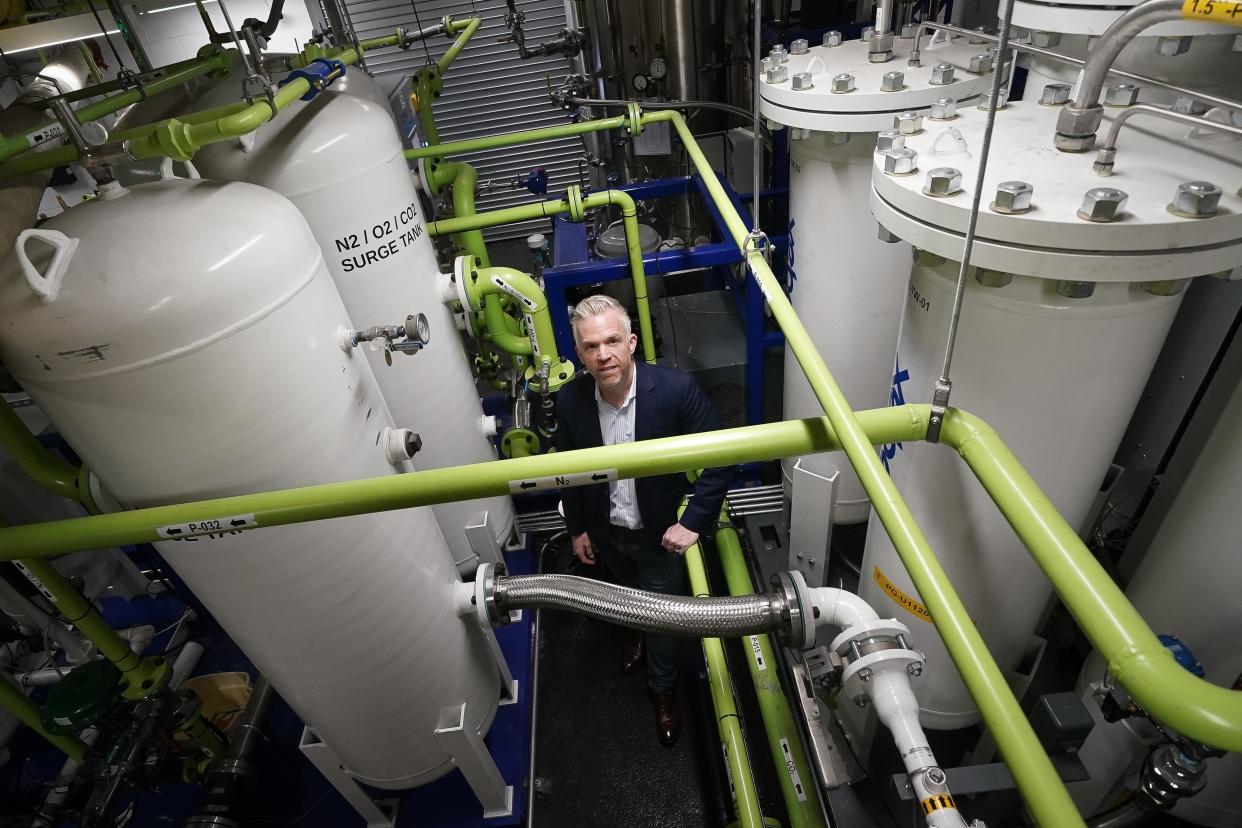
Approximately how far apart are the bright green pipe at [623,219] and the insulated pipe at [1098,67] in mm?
1595

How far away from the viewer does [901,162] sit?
3.71 ft

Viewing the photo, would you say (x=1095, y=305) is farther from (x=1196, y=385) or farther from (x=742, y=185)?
(x=742, y=185)

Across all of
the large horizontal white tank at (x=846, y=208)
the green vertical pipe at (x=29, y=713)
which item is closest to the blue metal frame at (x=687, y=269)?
the large horizontal white tank at (x=846, y=208)

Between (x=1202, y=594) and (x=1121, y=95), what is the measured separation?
97 centimetres

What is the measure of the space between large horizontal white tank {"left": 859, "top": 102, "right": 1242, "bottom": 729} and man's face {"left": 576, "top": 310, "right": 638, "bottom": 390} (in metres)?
0.79

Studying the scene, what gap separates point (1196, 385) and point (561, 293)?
1940 millimetres

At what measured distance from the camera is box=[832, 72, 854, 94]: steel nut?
5.49 feet

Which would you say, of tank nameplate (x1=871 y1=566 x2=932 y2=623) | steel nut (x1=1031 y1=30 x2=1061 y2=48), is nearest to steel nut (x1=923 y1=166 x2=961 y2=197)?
steel nut (x1=1031 y1=30 x2=1061 y2=48)

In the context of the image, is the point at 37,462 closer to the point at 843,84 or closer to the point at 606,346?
the point at 606,346

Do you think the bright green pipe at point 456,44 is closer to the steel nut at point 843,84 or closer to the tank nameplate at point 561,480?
the steel nut at point 843,84

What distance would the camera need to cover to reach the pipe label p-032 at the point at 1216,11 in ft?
1.92

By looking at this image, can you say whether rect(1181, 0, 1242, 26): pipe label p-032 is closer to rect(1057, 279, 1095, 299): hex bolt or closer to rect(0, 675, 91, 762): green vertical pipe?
rect(1057, 279, 1095, 299): hex bolt

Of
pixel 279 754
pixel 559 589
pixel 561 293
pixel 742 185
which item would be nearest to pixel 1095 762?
pixel 559 589

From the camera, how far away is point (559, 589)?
5.27 feet
